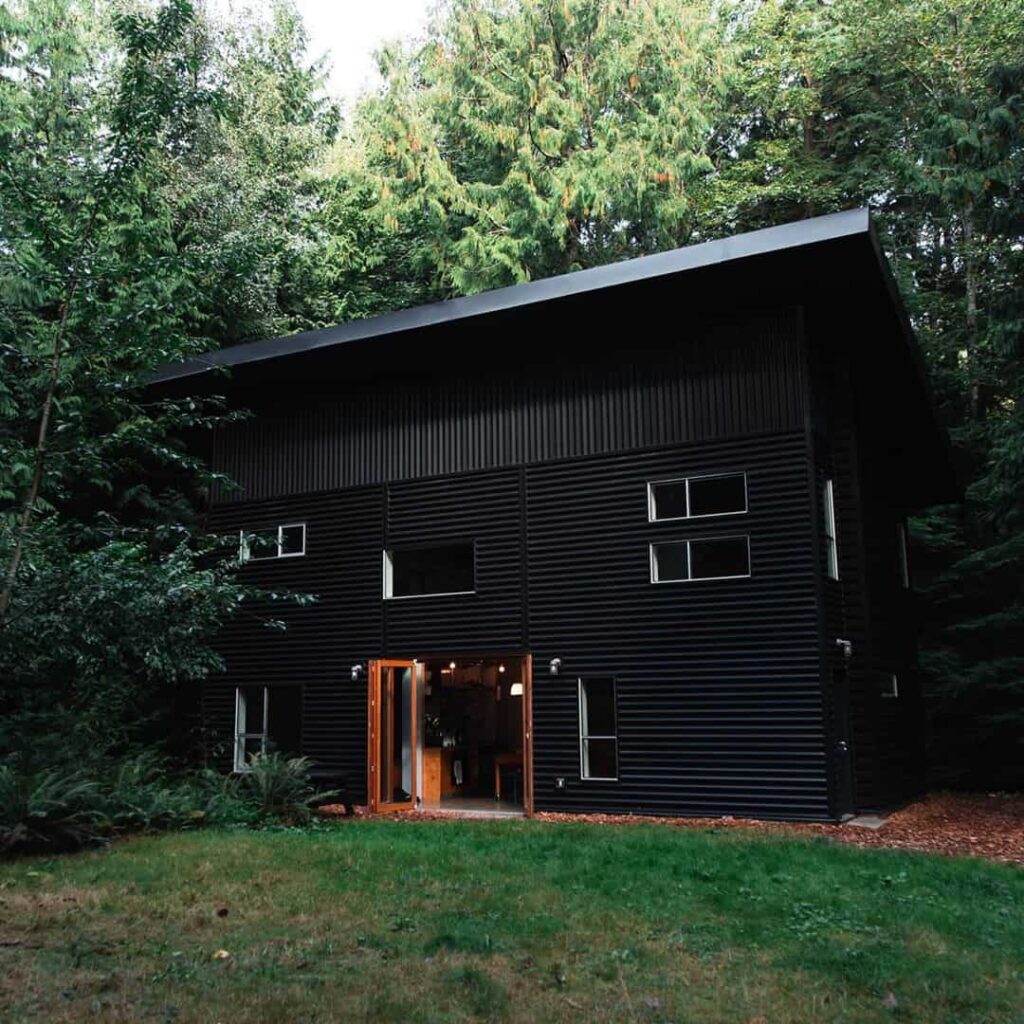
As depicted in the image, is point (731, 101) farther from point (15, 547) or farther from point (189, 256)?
point (15, 547)

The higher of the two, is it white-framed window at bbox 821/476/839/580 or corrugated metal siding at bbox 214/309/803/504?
corrugated metal siding at bbox 214/309/803/504

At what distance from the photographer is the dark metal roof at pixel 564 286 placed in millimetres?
11484

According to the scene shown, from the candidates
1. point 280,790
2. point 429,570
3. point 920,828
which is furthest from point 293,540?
point 920,828

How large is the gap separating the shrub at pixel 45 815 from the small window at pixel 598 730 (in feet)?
18.7

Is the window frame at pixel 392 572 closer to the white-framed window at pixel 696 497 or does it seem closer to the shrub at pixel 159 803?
the white-framed window at pixel 696 497

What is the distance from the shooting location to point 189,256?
8.04 m

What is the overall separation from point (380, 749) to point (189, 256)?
26.4 feet

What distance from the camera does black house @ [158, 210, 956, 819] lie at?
12148mm

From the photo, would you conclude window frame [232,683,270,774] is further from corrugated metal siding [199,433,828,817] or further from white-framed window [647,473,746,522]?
white-framed window [647,473,746,522]

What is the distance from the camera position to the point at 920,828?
1220 cm

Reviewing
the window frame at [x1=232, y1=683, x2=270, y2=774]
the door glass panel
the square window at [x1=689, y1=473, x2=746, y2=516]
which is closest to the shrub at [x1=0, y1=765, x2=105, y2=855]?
the door glass panel

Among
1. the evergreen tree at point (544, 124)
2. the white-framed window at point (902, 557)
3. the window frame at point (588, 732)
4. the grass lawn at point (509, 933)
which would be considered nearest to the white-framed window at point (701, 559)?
the window frame at point (588, 732)

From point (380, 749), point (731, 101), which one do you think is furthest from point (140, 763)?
point (731, 101)

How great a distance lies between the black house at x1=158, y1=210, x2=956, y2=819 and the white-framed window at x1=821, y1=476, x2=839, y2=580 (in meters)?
0.06
